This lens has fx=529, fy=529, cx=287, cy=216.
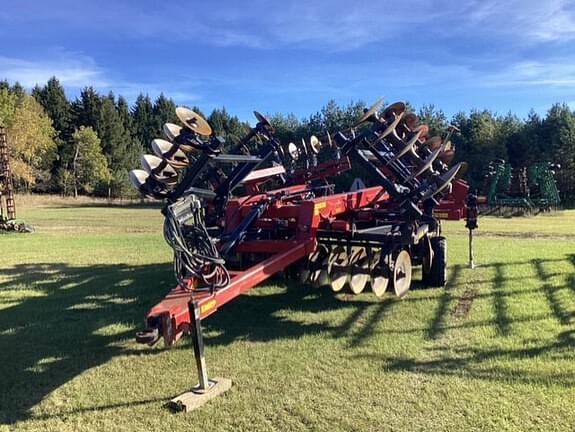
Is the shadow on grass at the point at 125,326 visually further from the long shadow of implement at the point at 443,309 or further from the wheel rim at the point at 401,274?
the wheel rim at the point at 401,274

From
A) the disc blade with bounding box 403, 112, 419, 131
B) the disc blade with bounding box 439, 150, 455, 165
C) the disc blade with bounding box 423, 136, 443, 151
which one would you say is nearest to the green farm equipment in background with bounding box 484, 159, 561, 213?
the disc blade with bounding box 439, 150, 455, 165

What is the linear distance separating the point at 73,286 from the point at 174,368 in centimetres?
444

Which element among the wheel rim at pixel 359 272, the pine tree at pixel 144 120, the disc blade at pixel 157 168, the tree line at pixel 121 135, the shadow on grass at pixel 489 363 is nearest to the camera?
the shadow on grass at pixel 489 363

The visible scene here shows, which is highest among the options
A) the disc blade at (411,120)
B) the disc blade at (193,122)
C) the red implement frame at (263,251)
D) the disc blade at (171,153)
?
the disc blade at (411,120)

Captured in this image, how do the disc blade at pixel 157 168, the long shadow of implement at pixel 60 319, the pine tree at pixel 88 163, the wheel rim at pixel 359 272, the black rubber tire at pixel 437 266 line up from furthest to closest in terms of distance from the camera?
1. the pine tree at pixel 88 163
2. the black rubber tire at pixel 437 266
3. the wheel rim at pixel 359 272
4. the disc blade at pixel 157 168
5. the long shadow of implement at pixel 60 319

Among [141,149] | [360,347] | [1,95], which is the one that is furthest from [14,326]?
[141,149]

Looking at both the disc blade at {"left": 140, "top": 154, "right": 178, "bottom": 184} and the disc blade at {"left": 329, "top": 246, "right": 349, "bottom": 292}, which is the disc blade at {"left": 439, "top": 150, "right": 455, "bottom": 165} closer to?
the disc blade at {"left": 329, "top": 246, "right": 349, "bottom": 292}

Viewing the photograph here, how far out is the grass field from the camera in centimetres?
371

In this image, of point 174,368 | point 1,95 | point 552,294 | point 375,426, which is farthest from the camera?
point 1,95

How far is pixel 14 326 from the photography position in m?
6.10

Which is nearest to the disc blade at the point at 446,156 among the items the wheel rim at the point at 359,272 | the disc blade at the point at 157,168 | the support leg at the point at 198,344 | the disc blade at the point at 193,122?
the wheel rim at the point at 359,272

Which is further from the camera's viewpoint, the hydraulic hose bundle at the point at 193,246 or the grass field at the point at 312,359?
the hydraulic hose bundle at the point at 193,246

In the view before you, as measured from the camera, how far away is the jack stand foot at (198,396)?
3.83 metres

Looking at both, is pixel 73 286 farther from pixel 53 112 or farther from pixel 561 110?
pixel 53 112
